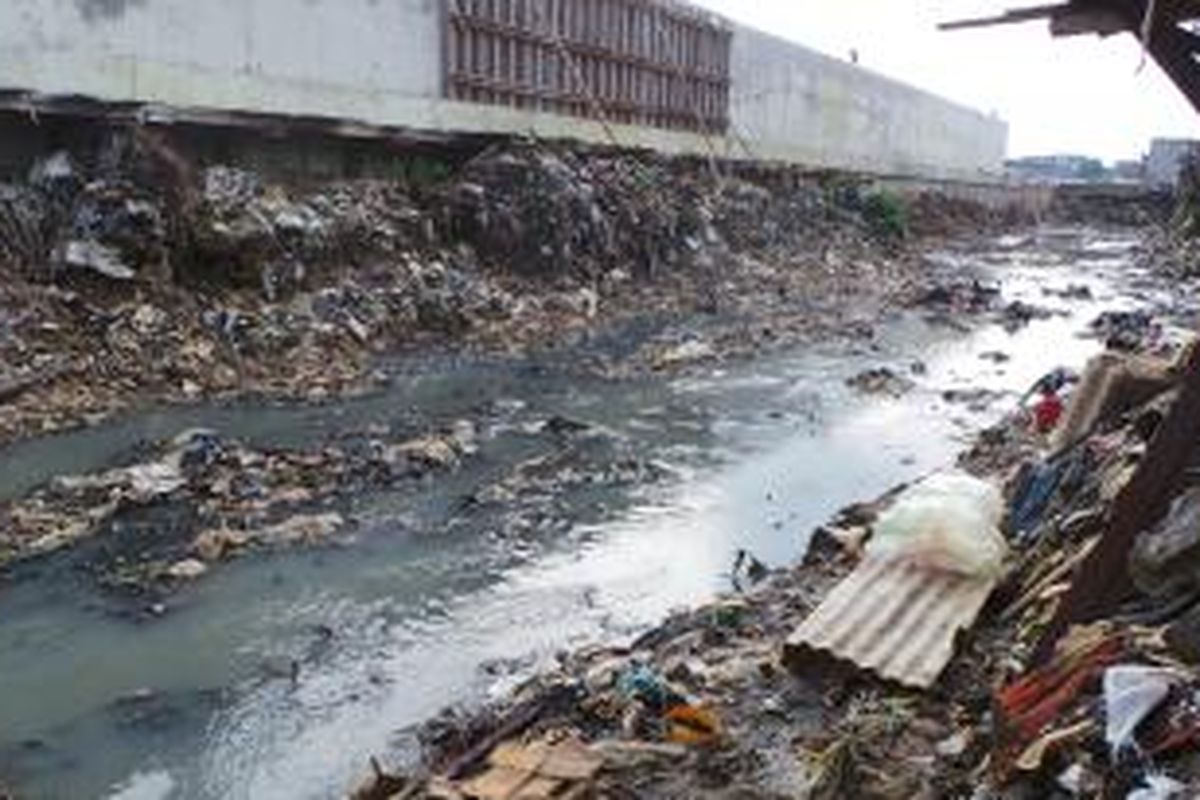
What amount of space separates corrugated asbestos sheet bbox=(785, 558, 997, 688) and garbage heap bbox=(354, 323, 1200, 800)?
0.4 inches

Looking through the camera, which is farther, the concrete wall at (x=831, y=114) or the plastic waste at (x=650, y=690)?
the concrete wall at (x=831, y=114)

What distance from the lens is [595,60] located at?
2138 cm

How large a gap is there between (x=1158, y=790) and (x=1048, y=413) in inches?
237

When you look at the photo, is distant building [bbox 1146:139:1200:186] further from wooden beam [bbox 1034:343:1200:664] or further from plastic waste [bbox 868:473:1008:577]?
wooden beam [bbox 1034:343:1200:664]

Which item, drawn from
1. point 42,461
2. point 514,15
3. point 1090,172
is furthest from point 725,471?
point 1090,172

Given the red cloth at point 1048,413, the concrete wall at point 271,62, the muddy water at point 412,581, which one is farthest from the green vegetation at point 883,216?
the red cloth at point 1048,413

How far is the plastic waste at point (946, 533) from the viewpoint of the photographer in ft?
19.8

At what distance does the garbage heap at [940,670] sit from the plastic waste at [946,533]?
1 centimetres

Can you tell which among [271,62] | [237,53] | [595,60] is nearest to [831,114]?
[595,60]

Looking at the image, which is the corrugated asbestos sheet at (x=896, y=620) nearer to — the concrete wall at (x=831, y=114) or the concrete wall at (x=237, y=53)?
the concrete wall at (x=237, y=53)

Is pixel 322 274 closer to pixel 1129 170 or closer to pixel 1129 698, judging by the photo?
pixel 1129 698

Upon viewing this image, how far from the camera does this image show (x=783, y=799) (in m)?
4.58

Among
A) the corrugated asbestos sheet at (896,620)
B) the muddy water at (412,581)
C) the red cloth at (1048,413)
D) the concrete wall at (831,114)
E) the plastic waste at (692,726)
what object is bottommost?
the muddy water at (412,581)

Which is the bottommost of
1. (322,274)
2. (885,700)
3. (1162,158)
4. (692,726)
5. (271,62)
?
(692,726)
